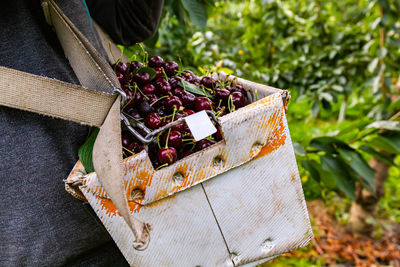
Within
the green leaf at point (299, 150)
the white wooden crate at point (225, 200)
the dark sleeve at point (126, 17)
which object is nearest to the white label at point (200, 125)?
the white wooden crate at point (225, 200)

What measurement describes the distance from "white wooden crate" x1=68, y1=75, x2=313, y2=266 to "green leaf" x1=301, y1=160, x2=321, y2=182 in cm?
77

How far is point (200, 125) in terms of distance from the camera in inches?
26.5

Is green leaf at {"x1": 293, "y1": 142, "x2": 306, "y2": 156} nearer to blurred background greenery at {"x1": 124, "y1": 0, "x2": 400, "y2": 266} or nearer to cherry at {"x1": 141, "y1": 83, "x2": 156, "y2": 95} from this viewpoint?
blurred background greenery at {"x1": 124, "y1": 0, "x2": 400, "y2": 266}

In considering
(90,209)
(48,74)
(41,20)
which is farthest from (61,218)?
(41,20)

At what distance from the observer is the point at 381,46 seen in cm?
238

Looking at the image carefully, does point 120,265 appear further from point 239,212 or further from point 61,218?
point 239,212

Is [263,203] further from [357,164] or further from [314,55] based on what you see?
[314,55]

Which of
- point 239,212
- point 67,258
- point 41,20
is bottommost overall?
point 67,258

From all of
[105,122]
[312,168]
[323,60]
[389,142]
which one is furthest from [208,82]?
[323,60]

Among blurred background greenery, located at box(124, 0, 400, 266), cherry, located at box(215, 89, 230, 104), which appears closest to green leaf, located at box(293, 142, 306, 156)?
blurred background greenery, located at box(124, 0, 400, 266)

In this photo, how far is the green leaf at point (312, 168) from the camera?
1530mm

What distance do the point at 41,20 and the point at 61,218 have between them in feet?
1.53

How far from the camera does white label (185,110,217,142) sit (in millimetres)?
667

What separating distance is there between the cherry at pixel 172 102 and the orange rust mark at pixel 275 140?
0.23 metres
